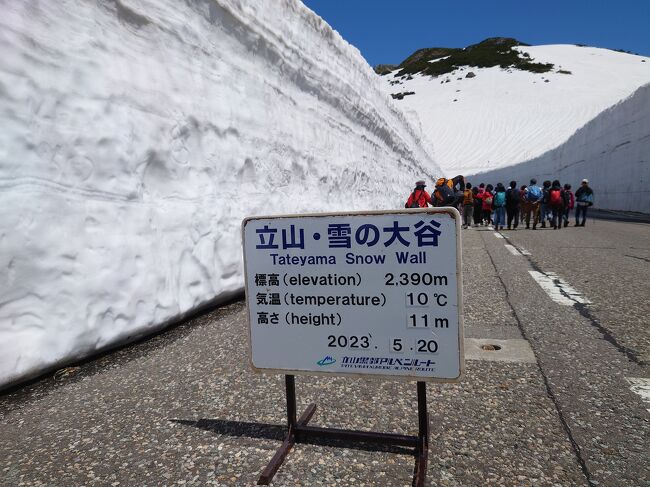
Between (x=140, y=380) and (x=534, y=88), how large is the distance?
257ft

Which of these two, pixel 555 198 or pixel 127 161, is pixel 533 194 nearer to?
pixel 555 198

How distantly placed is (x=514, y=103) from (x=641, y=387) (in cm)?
6989

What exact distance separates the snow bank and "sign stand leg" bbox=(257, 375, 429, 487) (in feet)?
147

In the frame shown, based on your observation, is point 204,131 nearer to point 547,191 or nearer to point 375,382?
point 375,382

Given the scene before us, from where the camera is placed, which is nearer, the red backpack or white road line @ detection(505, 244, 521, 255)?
white road line @ detection(505, 244, 521, 255)

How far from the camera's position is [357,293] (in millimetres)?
2209

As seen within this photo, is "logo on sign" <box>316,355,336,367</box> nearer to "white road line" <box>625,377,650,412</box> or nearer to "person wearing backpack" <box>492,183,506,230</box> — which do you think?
"white road line" <box>625,377,650,412</box>

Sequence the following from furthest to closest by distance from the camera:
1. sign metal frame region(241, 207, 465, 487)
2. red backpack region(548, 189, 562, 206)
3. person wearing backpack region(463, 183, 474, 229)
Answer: person wearing backpack region(463, 183, 474, 229) → red backpack region(548, 189, 562, 206) → sign metal frame region(241, 207, 465, 487)

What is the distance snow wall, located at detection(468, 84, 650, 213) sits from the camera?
20656 mm

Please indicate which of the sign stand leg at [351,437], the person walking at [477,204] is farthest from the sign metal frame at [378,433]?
the person walking at [477,204]

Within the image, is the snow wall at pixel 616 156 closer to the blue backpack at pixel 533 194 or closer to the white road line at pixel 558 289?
the blue backpack at pixel 533 194

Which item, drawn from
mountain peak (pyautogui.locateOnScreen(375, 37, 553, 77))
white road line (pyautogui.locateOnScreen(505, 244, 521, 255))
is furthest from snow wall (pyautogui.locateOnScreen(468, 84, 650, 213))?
mountain peak (pyautogui.locateOnScreen(375, 37, 553, 77))

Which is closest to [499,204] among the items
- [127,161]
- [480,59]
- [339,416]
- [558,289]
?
[558,289]

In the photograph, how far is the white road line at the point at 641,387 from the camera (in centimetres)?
262
